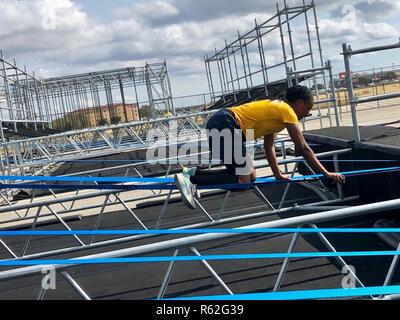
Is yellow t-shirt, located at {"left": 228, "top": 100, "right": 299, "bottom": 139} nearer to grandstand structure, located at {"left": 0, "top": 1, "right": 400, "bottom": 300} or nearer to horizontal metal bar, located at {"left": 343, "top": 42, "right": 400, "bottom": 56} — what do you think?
grandstand structure, located at {"left": 0, "top": 1, "right": 400, "bottom": 300}

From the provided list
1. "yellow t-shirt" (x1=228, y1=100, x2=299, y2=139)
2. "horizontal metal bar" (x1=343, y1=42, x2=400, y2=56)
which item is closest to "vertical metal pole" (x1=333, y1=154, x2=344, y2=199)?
"horizontal metal bar" (x1=343, y1=42, x2=400, y2=56)

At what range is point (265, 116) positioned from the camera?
4.75 metres

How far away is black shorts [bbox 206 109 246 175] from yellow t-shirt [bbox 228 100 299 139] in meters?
0.07

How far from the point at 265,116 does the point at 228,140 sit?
0.49m

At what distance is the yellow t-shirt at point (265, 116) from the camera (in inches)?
181

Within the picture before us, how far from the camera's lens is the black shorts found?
16.1 feet

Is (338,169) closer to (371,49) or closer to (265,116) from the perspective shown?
(371,49)

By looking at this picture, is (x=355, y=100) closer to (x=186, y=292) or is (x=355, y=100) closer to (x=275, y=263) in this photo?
(x=275, y=263)

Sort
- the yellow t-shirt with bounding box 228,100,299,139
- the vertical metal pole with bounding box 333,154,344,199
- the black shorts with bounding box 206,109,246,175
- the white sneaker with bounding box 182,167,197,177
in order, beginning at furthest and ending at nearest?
the vertical metal pole with bounding box 333,154,344,199
the white sneaker with bounding box 182,167,197,177
the black shorts with bounding box 206,109,246,175
the yellow t-shirt with bounding box 228,100,299,139

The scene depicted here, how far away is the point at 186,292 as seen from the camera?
4129 millimetres

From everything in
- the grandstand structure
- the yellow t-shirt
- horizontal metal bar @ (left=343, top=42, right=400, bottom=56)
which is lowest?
the grandstand structure

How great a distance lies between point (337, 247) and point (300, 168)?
3532mm

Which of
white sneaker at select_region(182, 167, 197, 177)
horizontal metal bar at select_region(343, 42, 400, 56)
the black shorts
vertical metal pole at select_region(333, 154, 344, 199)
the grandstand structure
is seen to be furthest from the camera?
vertical metal pole at select_region(333, 154, 344, 199)
